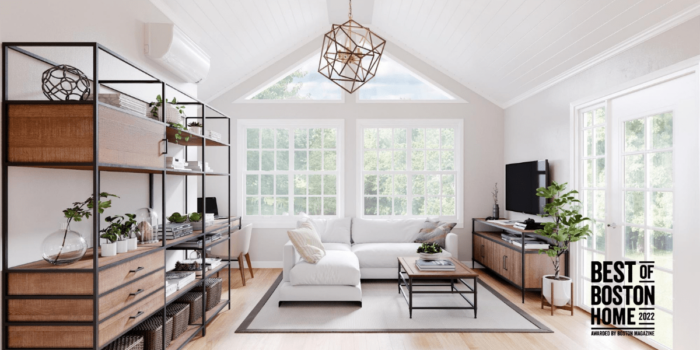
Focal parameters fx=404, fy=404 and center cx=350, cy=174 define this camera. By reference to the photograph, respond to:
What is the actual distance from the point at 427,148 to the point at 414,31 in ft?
5.87

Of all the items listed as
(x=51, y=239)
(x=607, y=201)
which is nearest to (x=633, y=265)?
(x=607, y=201)

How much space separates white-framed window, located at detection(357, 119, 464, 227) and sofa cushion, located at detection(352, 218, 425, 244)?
1.30 ft

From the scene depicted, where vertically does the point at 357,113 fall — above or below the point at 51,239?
above

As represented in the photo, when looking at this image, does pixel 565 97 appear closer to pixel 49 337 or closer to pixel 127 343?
pixel 127 343

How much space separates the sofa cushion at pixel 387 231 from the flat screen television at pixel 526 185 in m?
1.30

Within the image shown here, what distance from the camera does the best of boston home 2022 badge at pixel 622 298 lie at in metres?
3.29

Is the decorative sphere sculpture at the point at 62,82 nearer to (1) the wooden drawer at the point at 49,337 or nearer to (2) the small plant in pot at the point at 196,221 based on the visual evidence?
(1) the wooden drawer at the point at 49,337

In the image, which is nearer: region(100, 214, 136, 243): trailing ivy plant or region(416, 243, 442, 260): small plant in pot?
region(100, 214, 136, 243): trailing ivy plant

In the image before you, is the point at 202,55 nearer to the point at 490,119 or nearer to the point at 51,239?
the point at 51,239

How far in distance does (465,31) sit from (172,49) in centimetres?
319

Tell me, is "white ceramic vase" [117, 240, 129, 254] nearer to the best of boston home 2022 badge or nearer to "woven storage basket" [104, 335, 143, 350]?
"woven storage basket" [104, 335, 143, 350]

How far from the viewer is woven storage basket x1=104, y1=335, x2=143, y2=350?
2.41m

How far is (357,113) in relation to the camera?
245 inches

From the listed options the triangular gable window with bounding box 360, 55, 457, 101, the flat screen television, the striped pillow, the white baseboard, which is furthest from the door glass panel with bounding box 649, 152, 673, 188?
the white baseboard
